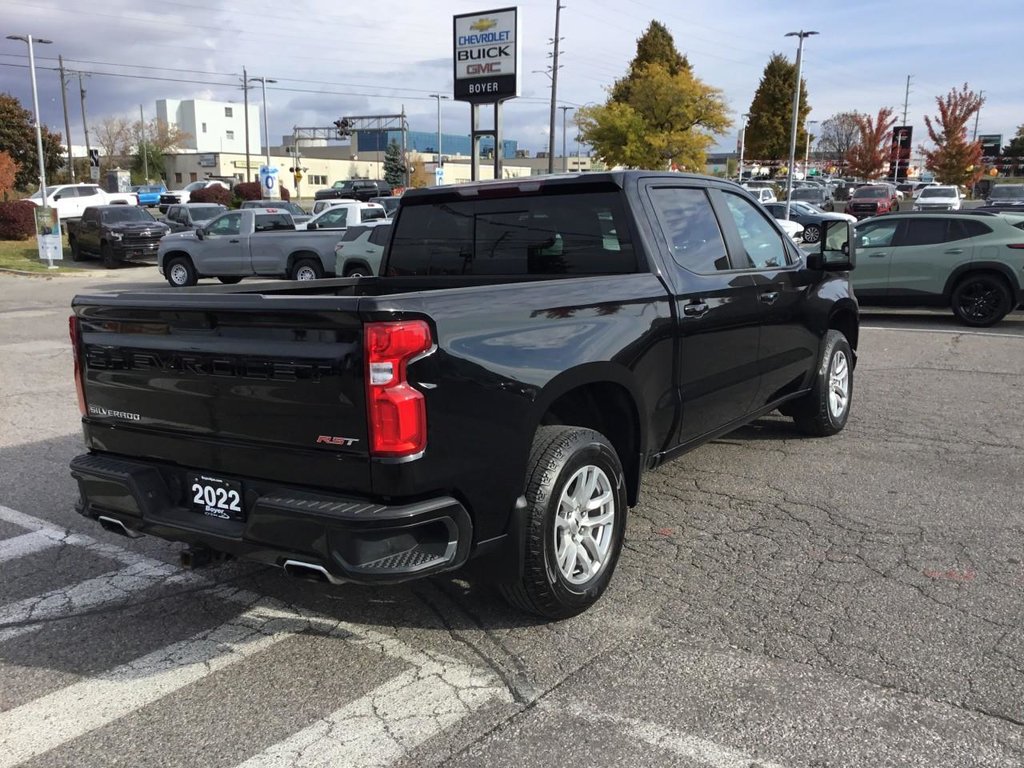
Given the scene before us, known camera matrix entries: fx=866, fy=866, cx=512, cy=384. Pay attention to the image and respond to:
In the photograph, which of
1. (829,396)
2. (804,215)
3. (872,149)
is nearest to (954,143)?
(872,149)

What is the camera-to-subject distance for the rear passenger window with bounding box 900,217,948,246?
42.8 feet

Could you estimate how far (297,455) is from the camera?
10.3ft

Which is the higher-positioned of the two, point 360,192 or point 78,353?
point 360,192

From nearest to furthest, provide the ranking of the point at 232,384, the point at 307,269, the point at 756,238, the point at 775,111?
the point at 232,384, the point at 756,238, the point at 307,269, the point at 775,111

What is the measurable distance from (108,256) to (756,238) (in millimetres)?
24439

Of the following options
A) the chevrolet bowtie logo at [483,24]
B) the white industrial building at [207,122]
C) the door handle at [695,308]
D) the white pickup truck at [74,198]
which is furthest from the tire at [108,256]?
the white industrial building at [207,122]

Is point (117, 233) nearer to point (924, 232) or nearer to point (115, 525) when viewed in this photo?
point (924, 232)

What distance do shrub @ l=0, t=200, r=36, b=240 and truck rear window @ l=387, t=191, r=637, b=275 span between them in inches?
1141

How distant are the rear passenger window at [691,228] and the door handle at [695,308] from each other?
0.20m

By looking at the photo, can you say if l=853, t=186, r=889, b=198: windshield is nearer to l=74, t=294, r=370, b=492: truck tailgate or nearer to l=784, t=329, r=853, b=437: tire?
l=784, t=329, r=853, b=437: tire

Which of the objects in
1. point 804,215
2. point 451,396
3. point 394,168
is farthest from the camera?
point 394,168

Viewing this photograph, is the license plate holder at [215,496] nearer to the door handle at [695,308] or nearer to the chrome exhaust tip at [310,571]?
the chrome exhaust tip at [310,571]

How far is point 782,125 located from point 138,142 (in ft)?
222

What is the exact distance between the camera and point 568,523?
3.68 m
